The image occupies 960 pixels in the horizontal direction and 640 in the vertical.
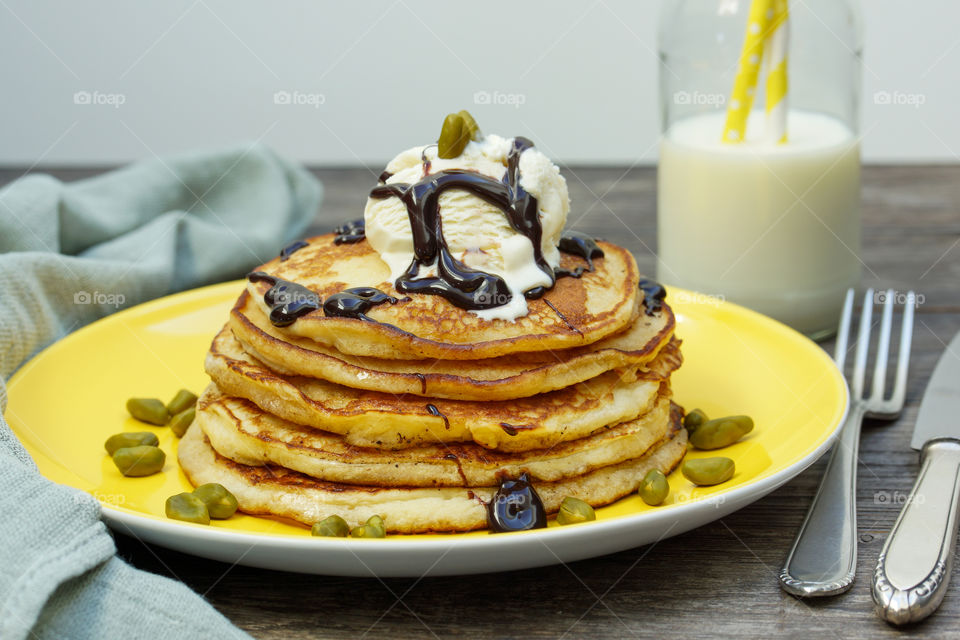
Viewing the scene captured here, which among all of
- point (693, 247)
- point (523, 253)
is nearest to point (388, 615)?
point (523, 253)

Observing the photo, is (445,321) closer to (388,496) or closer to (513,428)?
(513,428)

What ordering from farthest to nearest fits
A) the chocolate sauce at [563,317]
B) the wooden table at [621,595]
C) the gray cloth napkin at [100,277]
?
1. the chocolate sauce at [563,317]
2. the wooden table at [621,595]
3. the gray cloth napkin at [100,277]

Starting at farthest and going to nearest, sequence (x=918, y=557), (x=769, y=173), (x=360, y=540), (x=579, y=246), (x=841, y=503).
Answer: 1. (x=769, y=173)
2. (x=579, y=246)
3. (x=841, y=503)
4. (x=918, y=557)
5. (x=360, y=540)

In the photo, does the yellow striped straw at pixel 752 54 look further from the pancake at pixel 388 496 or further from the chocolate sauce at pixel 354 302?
the chocolate sauce at pixel 354 302

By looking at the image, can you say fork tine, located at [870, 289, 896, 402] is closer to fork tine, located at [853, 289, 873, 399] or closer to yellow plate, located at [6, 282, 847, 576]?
fork tine, located at [853, 289, 873, 399]

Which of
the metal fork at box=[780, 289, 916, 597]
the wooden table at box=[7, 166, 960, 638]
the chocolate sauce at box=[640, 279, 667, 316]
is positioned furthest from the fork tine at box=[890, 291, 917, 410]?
the chocolate sauce at box=[640, 279, 667, 316]

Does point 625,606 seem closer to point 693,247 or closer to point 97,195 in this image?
point 693,247

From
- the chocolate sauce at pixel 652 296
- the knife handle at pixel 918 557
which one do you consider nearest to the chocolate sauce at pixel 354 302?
the chocolate sauce at pixel 652 296

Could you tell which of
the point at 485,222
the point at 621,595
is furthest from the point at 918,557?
the point at 485,222
